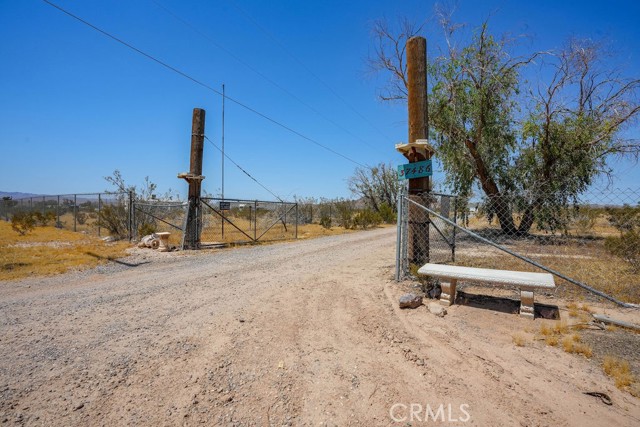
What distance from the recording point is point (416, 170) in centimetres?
627

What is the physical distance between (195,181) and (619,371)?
40.5 feet

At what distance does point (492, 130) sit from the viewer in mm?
13391

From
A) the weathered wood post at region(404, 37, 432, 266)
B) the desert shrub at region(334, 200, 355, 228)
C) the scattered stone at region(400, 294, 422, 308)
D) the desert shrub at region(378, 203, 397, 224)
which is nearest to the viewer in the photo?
the scattered stone at region(400, 294, 422, 308)

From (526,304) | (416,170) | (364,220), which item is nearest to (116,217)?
(416,170)

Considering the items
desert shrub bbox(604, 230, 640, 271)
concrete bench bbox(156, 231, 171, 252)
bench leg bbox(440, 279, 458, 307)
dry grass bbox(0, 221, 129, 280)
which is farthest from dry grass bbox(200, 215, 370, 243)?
desert shrub bbox(604, 230, 640, 271)

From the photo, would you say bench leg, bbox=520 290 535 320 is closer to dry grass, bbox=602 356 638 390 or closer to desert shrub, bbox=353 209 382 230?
dry grass, bbox=602 356 638 390

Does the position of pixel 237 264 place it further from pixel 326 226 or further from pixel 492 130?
pixel 326 226

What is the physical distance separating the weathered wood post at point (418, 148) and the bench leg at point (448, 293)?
5.07 ft

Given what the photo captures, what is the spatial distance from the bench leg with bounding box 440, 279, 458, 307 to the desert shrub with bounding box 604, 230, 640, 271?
467 centimetres

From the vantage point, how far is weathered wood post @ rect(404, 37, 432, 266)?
6297 mm

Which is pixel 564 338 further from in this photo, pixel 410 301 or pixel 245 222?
pixel 245 222

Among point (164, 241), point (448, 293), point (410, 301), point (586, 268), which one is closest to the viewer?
point (410, 301)

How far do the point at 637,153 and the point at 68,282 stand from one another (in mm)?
18035

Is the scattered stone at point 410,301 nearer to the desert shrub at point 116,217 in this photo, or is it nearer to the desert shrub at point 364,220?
the desert shrub at point 116,217
